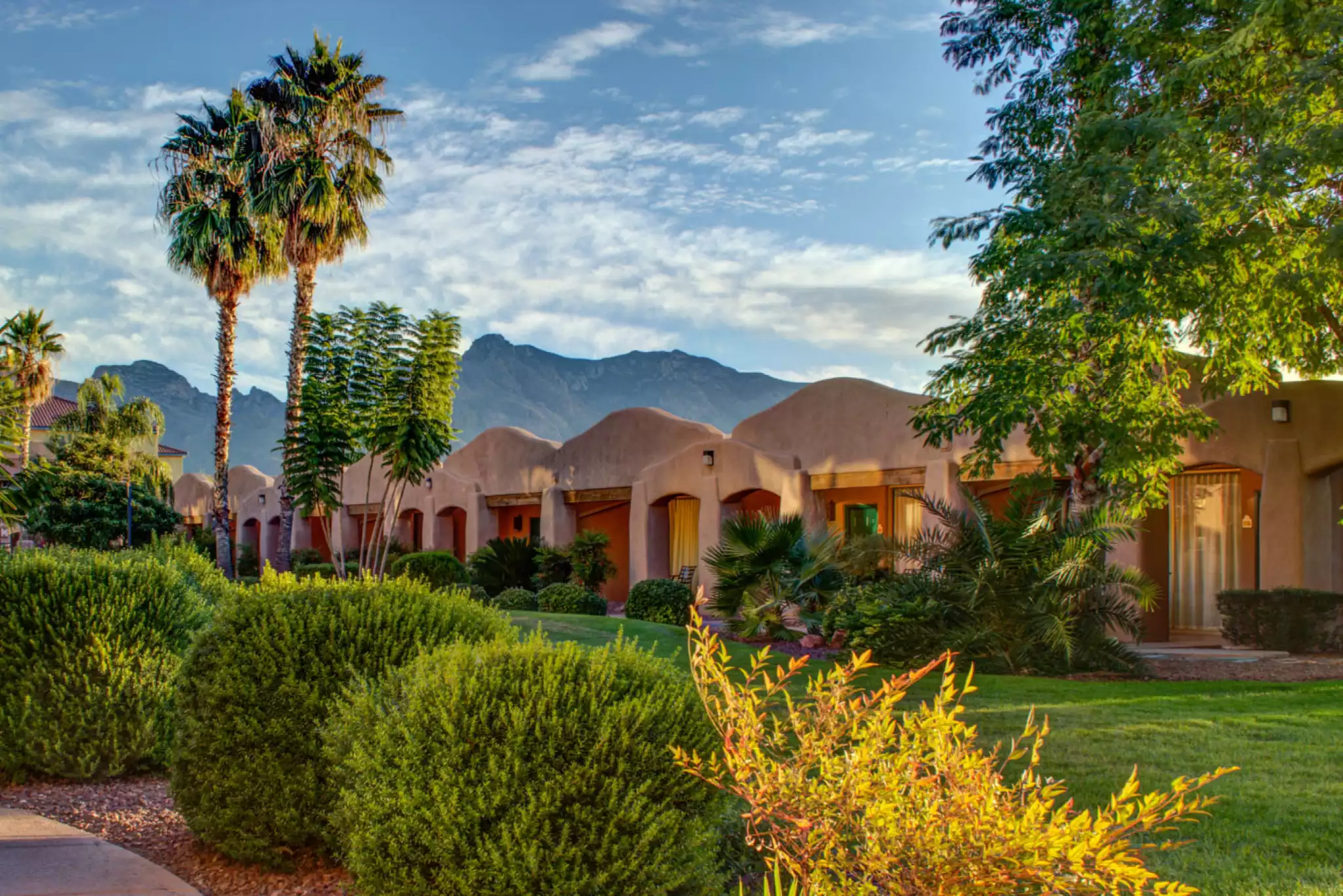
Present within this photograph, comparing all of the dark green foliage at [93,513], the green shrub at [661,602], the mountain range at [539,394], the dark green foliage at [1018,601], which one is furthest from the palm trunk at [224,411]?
the mountain range at [539,394]

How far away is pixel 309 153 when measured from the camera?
25.6 metres

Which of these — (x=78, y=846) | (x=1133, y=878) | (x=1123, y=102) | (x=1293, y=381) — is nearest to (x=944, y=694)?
(x=1133, y=878)

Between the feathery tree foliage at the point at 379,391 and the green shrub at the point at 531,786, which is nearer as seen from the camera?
the green shrub at the point at 531,786

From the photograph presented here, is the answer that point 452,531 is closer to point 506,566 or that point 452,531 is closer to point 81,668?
point 506,566

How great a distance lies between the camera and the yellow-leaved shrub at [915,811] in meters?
2.54

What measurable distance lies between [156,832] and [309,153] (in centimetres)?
2277

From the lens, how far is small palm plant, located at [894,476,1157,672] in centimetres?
1266

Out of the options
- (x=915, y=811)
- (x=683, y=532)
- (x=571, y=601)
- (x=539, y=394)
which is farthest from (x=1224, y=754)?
(x=539, y=394)

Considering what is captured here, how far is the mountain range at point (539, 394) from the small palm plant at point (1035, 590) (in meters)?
147

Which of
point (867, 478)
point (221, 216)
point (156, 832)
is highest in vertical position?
point (221, 216)

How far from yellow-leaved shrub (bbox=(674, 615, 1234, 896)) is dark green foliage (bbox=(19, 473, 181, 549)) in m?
34.2

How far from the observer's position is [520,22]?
12.1 meters

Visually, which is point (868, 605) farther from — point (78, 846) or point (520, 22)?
point (78, 846)

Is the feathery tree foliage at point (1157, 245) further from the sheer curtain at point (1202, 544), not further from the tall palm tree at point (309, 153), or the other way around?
the tall palm tree at point (309, 153)
